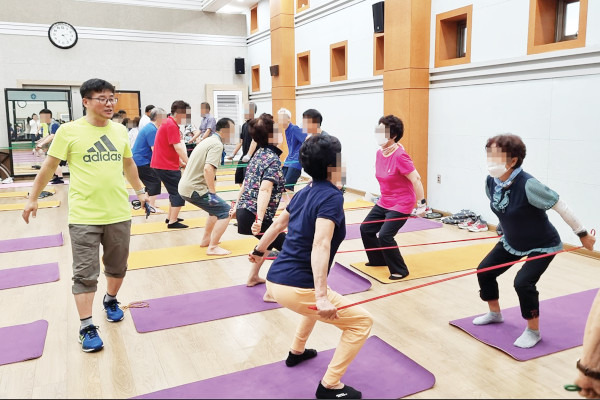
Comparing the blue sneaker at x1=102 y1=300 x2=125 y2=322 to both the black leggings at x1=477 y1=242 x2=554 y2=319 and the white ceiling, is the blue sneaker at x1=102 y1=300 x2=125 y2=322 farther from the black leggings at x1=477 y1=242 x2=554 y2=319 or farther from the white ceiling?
the white ceiling

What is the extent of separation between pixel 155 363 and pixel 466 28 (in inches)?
229

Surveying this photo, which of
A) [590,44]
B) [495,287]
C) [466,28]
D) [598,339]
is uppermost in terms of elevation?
[466,28]

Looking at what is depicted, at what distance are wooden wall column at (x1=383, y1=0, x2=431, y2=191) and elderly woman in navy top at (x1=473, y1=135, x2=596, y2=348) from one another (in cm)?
414

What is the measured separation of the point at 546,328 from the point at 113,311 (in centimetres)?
297

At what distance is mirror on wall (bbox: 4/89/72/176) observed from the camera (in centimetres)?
1100

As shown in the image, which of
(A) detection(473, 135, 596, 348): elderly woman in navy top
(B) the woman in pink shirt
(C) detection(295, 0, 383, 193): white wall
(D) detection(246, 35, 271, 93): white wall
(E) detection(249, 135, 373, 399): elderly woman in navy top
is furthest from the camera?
(D) detection(246, 35, 271, 93): white wall

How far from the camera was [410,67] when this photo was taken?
22.7 ft

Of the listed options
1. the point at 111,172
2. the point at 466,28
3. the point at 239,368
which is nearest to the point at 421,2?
the point at 466,28

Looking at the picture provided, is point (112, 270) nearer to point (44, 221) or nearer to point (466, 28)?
point (44, 221)

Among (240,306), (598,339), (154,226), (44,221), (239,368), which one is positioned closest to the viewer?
(598,339)

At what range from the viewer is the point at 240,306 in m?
3.77

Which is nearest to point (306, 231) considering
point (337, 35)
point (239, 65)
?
point (337, 35)

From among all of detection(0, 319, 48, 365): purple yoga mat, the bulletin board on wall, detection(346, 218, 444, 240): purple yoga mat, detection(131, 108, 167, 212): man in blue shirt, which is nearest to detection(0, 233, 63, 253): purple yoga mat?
detection(131, 108, 167, 212): man in blue shirt

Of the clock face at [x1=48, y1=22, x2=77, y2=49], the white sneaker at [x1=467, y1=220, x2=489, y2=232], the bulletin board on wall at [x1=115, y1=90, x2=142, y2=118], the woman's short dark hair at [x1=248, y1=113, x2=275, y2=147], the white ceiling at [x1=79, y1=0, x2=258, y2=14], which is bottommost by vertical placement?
the white sneaker at [x1=467, y1=220, x2=489, y2=232]
